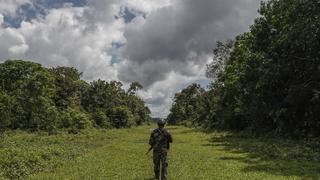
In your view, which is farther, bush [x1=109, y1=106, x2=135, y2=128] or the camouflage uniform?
bush [x1=109, y1=106, x2=135, y2=128]

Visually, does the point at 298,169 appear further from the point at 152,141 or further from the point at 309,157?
the point at 152,141

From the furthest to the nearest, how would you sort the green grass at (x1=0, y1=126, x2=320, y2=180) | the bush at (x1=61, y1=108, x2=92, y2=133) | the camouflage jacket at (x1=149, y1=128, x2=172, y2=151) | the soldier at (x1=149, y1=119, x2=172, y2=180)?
1. the bush at (x1=61, y1=108, x2=92, y2=133)
2. the green grass at (x1=0, y1=126, x2=320, y2=180)
3. the camouflage jacket at (x1=149, y1=128, x2=172, y2=151)
4. the soldier at (x1=149, y1=119, x2=172, y2=180)

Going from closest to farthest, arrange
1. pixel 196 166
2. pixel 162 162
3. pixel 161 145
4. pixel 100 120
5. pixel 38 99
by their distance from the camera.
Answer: pixel 162 162 < pixel 161 145 < pixel 196 166 < pixel 38 99 < pixel 100 120

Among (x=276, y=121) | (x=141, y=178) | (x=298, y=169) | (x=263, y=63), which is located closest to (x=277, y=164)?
(x=298, y=169)

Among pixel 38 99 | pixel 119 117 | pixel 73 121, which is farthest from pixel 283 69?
pixel 119 117

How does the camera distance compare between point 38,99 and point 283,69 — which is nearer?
point 283,69

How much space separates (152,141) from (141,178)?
2253 millimetres

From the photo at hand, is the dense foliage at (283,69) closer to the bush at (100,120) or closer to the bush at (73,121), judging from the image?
the bush at (73,121)

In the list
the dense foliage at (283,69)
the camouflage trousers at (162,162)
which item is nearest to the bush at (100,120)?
the dense foliage at (283,69)

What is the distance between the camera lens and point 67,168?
27.0m

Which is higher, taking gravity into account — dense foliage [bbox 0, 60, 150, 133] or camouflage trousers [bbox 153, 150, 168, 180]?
dense foliage [bbox 0, 60, 150, 133]

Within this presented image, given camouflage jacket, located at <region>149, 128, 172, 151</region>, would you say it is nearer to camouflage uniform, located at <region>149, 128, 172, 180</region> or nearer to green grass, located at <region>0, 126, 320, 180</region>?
camouflage uniform, located at <region>149, 128, 172, 180</region>

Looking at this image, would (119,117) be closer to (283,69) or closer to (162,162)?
(283,69)

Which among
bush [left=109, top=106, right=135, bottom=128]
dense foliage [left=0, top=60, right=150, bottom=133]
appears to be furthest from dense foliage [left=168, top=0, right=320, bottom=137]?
bush [left=109, top=106, right=135, bottom=128]
